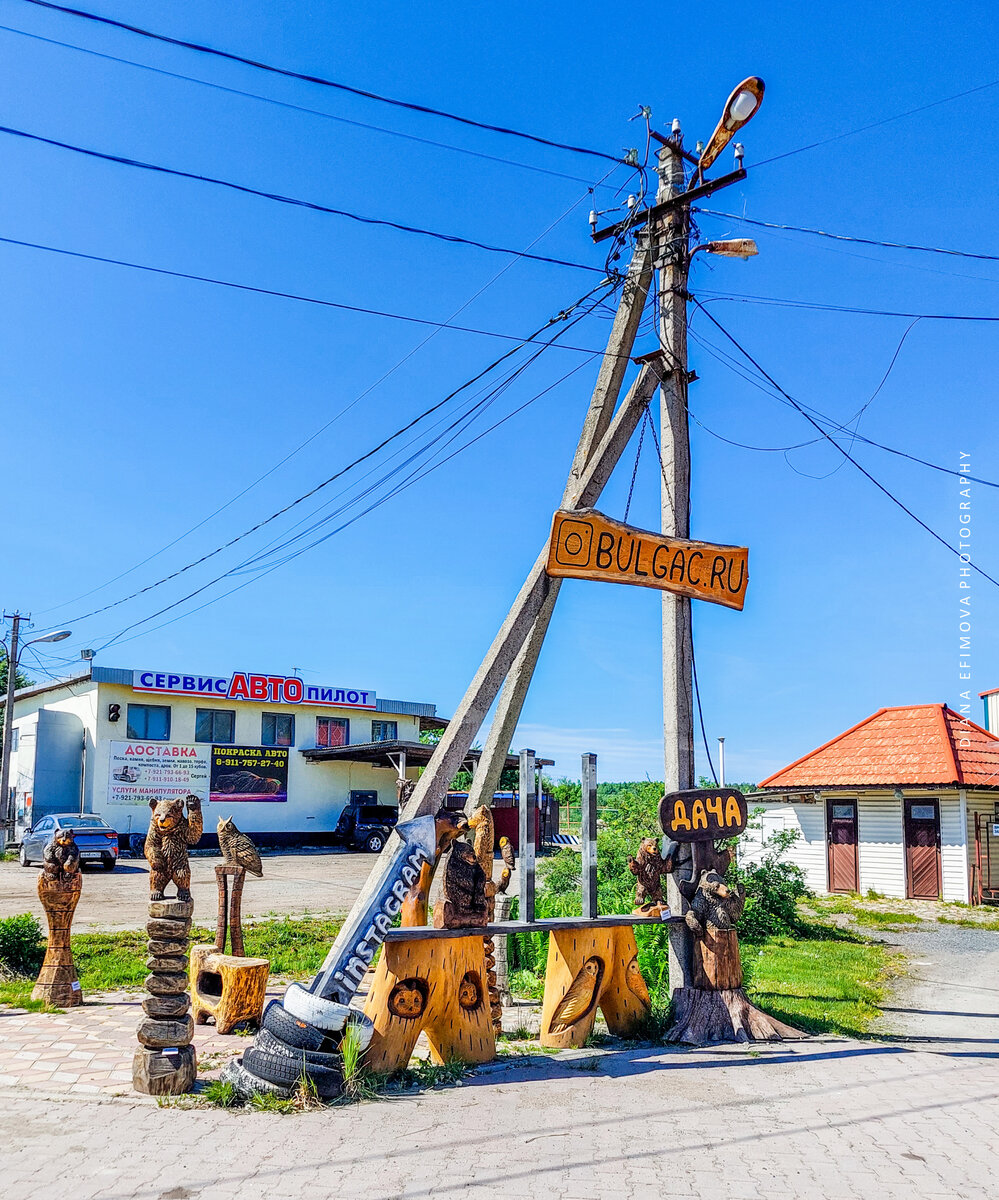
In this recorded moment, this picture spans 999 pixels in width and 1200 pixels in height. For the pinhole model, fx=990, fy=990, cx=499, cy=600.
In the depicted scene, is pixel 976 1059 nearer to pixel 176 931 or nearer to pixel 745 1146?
pixel 745 1146

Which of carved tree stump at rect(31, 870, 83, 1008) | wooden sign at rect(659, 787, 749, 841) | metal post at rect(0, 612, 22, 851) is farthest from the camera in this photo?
metal post at rect(0, 612, 22, 851)

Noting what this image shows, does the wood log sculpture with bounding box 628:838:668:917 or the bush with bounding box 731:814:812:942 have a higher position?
the wood log sculpture with bounding box 628:838:668:917

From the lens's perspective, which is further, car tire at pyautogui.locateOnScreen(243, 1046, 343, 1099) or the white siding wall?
the white siding wall

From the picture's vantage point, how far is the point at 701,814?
845cm

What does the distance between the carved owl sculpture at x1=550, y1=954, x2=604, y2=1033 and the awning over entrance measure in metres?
21.8

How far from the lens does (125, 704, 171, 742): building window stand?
29906 mm

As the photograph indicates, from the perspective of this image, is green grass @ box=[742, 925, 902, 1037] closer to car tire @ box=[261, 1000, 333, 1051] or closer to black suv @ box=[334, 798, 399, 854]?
car tire @ box=[261, 1000, 333, 1051]

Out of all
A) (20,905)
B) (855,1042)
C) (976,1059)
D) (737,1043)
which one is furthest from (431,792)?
(20,905)

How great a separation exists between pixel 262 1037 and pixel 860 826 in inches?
745

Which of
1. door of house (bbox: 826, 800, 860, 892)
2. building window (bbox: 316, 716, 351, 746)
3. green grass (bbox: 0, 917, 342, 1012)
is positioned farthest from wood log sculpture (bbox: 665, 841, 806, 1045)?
building window (bbox: 316, 716, 351, 746)

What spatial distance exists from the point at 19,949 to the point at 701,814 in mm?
7177

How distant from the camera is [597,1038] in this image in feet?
25.9

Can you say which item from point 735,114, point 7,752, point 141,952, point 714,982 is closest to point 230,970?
point 714,982

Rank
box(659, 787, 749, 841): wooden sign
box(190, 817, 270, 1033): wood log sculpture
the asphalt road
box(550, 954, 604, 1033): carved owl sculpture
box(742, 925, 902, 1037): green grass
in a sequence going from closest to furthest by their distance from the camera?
box(550, 954, 604, 1033): carved owl sculpture, box(190, 817, 270, 1033): wood log sculpture, box(659, 787, 749, 841): wooden sign, box(742, 925, 902, 1037): green grass, the asphalt road
